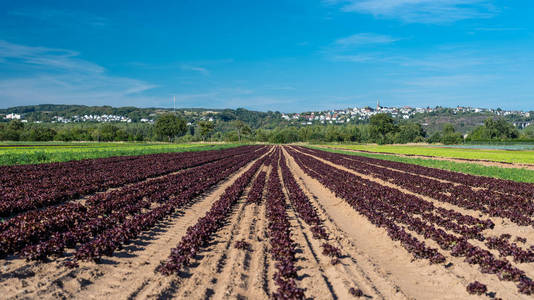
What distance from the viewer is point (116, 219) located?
9703 millimetres

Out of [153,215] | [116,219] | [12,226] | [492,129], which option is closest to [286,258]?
[153,215]

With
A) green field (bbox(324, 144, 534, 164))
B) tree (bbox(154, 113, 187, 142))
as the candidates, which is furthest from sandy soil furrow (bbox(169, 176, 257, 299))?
tree (bbox(154, 113, 187, 142))

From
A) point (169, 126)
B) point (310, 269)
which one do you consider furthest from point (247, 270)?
point (169, 126)

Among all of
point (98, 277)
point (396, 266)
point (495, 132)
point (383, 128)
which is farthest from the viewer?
point (383, 128)

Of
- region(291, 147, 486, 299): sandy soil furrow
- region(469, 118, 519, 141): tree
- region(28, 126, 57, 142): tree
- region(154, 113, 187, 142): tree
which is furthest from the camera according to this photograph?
region(154, 113, 187, 142): tree

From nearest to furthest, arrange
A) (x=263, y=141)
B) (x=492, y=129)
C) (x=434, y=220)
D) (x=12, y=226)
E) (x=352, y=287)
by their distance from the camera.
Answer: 1. (x=352, y=287)
2. (x=12, y=226)
3. (x=434, y=220)
4. (x=492, y=129)
5. (x=263, y=141)

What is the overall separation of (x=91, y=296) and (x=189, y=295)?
168 cm

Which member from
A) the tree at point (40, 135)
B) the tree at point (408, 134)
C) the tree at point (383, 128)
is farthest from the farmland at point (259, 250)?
the tree at point (408, 134)

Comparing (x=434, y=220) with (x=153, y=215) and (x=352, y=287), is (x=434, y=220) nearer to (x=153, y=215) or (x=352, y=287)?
(x=352, y=287)

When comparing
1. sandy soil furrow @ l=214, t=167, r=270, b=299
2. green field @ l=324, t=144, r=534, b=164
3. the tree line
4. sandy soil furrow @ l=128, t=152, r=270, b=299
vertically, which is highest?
the tree line

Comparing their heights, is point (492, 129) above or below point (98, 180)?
above

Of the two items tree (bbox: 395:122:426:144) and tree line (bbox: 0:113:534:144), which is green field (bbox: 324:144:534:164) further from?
tree (bbox: 395:122:426:144)

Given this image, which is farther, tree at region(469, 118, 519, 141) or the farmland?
tree at region(469, 118, 519, 141)

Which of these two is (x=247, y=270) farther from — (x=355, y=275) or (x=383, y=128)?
(x=383, y=128)
